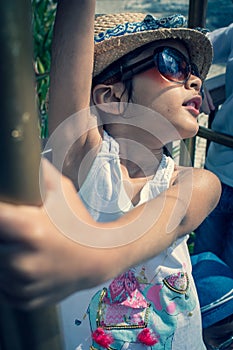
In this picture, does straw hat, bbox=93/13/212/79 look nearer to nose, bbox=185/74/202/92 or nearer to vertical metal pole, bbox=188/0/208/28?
nose, bbox=185/74/202/92

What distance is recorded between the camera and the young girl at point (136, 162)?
1.25 meters

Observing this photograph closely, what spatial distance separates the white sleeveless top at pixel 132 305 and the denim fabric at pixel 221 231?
799 mm

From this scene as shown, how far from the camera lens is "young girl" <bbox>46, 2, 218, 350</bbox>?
125 centimetres

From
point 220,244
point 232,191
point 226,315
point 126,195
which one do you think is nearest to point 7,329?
point 126,195

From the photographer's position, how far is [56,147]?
1.16 m

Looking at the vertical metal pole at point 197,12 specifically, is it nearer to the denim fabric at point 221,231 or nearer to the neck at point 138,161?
the denim fabric at point 221,231

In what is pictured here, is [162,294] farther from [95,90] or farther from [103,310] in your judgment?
[95,90]

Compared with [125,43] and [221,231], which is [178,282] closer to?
[125,43]

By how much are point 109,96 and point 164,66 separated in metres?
0.16

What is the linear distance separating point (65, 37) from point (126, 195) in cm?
43

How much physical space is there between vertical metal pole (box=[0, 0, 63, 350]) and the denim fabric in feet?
5.67

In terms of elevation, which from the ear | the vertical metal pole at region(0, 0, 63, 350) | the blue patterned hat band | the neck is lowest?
the neck

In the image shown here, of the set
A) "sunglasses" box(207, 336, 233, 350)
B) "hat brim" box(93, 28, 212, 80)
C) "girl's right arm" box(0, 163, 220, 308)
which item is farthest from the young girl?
"girl's right arm" box(0, 163, 220, 308)

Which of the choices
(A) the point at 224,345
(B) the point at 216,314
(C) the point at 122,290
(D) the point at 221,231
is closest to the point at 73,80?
(C) the point at 122,290
